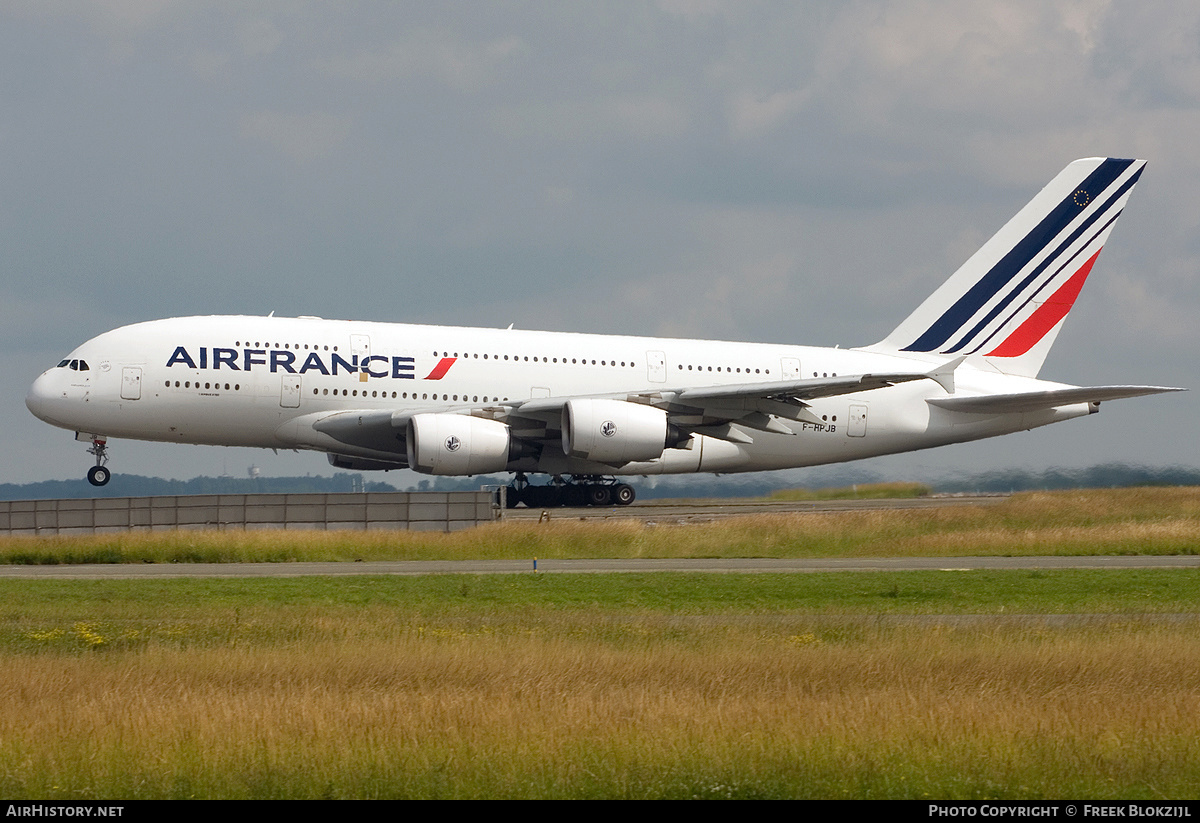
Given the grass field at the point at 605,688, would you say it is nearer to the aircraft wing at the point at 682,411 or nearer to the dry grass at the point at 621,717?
the dry grass at the point at 621,717

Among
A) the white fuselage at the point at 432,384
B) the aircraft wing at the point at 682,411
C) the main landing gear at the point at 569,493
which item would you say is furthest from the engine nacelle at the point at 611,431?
the main landing gear at the point at 569,493

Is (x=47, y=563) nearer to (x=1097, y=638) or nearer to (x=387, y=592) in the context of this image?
(x=387, y=592)

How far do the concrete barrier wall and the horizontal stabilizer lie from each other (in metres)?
15.6

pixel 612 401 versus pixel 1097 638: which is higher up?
pixel 612 401

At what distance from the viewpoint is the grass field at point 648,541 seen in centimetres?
2775

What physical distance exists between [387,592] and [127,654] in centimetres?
644

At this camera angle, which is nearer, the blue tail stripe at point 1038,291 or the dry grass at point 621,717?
the dry grass at point 621,717

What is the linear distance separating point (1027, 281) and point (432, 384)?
19.4m

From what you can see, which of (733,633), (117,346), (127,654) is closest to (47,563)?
(117,346)

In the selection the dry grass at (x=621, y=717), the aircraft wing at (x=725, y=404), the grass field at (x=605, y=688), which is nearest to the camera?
the dry grass at (x=621, y=717)

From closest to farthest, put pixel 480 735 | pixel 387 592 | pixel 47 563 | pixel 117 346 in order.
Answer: pixel 480 735
pixel 387 592
pixel 47 563
pixel 117 346

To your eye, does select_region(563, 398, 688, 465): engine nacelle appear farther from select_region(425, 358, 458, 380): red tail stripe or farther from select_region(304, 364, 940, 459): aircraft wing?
select_region(425, 358, 458, 380): red tail stripe

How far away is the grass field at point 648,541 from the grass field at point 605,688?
19.1 ft
